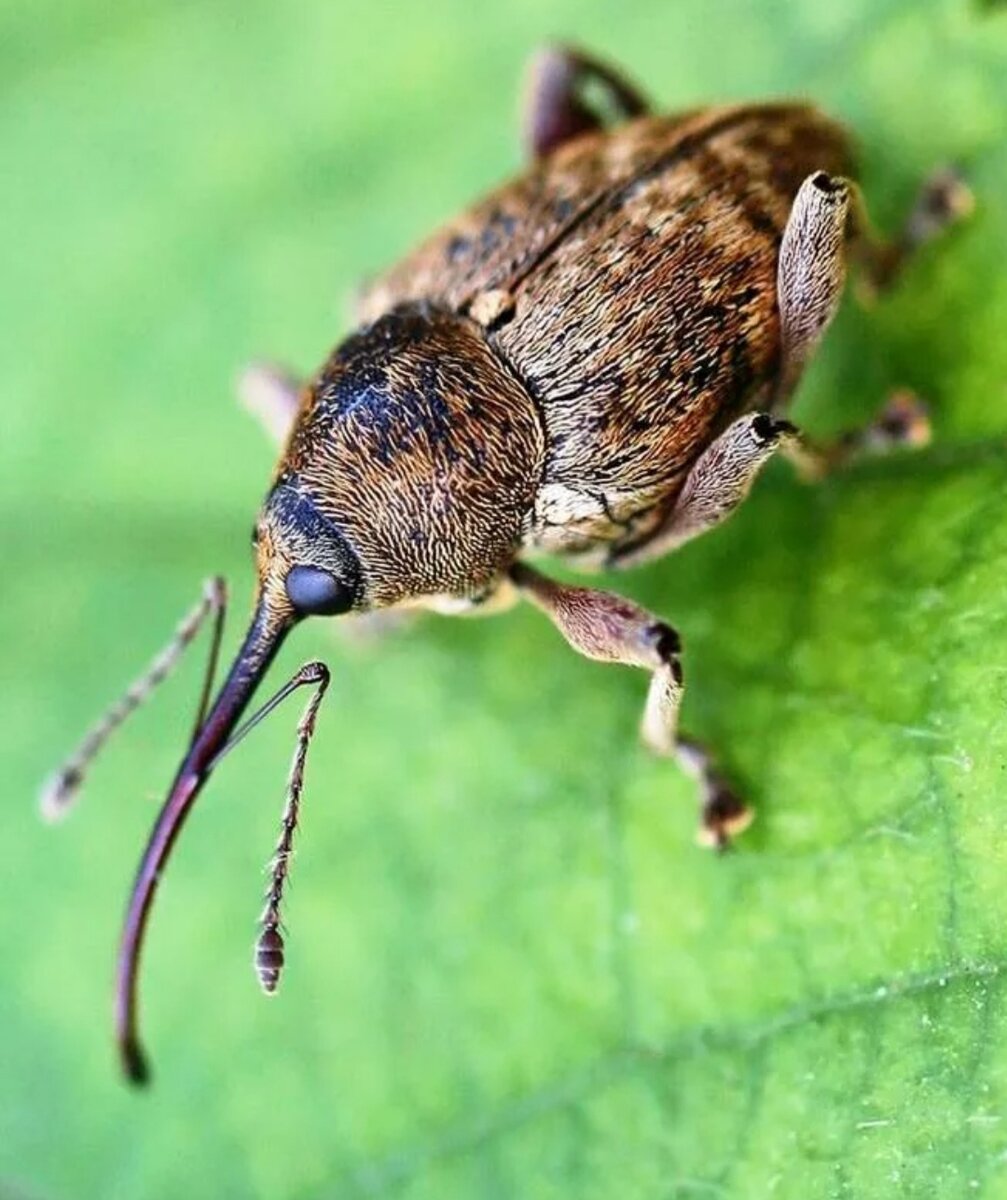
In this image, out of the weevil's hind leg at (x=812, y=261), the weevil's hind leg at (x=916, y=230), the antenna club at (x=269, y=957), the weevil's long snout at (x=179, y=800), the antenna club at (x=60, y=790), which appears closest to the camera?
the antenna club at (x=269, y=957)

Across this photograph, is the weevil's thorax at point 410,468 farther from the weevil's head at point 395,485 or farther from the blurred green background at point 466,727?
the blurred green background at point 466,727

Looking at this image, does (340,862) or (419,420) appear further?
(340,862)

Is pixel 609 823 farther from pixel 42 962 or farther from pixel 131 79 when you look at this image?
pixel 131 79

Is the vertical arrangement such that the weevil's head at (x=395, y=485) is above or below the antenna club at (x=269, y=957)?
above

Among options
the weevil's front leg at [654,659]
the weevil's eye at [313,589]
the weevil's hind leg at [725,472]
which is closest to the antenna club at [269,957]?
the weevil's eye at [313,589]

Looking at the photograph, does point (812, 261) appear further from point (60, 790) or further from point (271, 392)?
point (60, 790)

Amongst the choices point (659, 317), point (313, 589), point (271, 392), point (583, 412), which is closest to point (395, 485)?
point (313, 589)

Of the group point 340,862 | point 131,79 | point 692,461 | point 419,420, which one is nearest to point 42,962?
point 340,862
